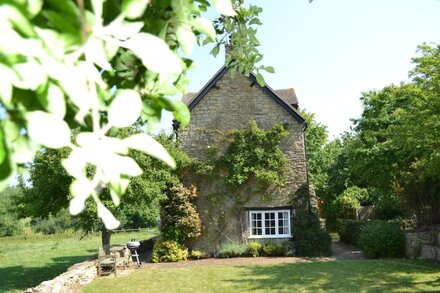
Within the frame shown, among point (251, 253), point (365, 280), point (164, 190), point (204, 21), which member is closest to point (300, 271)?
point (365, 280)

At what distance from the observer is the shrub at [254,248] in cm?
1752

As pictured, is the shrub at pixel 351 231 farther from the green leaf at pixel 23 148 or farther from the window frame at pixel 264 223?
the green leaf at pixel 23 148

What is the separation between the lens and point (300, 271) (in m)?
13.6

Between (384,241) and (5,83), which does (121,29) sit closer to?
(5,83)

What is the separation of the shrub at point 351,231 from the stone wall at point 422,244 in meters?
4.22

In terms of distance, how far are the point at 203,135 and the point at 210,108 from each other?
50.7 inches

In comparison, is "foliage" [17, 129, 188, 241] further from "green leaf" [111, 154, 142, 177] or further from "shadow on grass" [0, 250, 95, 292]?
"green leaf" [111, 154, 142, 177]

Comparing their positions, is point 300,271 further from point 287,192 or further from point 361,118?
point 361,118

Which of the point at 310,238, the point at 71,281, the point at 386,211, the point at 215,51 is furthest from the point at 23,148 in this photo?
the point at 386,211

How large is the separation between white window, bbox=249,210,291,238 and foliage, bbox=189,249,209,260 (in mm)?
2185

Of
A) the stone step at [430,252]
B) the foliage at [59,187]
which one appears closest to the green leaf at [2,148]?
the foliage at [59,187]

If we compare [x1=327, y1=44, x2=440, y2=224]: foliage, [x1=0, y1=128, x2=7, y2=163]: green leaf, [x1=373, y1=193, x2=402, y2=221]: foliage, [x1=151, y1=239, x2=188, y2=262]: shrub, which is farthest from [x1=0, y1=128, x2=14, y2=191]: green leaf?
[x1=373, y1=193, x2=402, y2=221]: foliage

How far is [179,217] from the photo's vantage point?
18.1m

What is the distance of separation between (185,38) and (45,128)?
476mm
